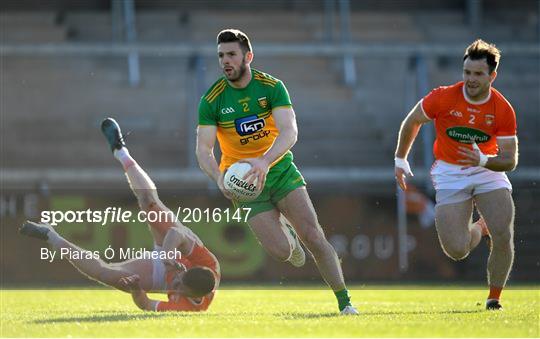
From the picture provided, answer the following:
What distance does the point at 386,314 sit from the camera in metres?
9.91

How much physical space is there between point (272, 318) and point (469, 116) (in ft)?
8.59

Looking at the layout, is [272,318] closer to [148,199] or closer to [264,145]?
[264,145]

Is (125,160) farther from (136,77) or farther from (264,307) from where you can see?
(136,77)

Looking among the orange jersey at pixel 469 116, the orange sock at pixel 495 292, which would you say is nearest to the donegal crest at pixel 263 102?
the orange jersey at pixel 469 116

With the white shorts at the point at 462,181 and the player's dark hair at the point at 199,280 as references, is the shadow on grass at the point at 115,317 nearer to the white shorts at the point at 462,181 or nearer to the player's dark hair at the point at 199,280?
the player's dark hair at the point at 199,280

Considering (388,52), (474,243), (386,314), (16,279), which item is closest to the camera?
(386,314)

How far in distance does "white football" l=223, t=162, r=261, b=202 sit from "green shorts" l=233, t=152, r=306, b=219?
49 centimetres

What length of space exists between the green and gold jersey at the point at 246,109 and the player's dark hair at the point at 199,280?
115cm

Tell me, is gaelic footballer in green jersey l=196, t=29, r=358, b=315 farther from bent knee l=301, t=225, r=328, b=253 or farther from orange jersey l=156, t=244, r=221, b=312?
orange jersey l=156, t=244, r=221, b=312

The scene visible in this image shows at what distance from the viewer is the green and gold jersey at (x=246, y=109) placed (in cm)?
984

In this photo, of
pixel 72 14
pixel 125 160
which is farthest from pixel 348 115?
pixel 125 160

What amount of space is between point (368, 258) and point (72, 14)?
40.3 ft

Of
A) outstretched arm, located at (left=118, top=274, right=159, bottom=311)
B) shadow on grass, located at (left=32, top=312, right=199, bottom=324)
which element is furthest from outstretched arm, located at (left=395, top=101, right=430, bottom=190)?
outstretched arm, located at (left=118, top=274, right=159, bottom=311)

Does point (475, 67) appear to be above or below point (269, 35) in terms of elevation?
above
